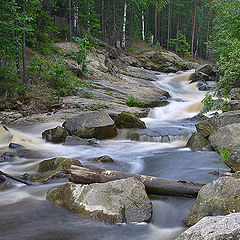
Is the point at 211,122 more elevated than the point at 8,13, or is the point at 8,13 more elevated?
the point at 8,13

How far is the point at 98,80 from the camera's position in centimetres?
1944

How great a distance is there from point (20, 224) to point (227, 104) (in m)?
10.0

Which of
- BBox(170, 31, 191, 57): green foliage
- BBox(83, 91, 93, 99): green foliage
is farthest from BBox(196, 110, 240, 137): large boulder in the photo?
BBox(170, 31, 191, 57): green foliage

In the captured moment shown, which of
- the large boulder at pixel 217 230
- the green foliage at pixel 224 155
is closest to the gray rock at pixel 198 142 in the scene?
the green foliage at pixel 224 155

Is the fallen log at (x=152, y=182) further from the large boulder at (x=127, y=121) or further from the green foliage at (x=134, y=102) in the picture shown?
the green foliage at (x=134, y=102)

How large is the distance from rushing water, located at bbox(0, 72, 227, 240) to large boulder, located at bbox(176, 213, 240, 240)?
5.85 feet

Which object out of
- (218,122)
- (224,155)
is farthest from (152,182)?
(218,122)

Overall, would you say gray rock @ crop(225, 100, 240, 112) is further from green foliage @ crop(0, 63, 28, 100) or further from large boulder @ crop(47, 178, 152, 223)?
green foliage @ crop(0, 63, 28, 100)

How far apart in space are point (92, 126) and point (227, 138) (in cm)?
523

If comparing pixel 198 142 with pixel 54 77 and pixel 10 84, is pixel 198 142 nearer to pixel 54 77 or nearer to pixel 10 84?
pixel 10 84

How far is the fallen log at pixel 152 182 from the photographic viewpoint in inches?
189

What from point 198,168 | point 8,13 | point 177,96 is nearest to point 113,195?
point 198,168

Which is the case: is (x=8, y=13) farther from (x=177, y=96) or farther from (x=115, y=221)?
(x=177, y=96)

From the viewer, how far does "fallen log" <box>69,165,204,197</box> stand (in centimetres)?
480
